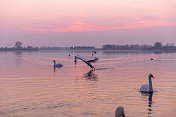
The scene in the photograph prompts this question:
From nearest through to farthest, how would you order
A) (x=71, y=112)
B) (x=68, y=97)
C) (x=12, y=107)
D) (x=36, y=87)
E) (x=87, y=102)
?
1. (x=71, y=112)
2. (x=12, y=107)
3. (x=87, y=102)
4. (x=68, y=97)
5. (x=36, y=87)

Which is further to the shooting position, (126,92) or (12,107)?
(126,92)

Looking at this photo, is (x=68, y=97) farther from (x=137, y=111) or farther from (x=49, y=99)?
(x=137, y=111)

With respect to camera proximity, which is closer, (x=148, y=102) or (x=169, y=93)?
(x=148, y=102)

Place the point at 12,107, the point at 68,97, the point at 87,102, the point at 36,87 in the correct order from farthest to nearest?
the point at 36,87 → the point at 68,97 → the point at 87,102 → the point at 12,107

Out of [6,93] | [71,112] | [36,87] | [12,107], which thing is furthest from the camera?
[36,87]

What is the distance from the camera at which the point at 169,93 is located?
27.2m

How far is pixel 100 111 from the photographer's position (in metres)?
20.1

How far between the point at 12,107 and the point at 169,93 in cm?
1386

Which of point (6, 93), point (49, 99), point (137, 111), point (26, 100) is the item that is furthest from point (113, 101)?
point (6, 93)

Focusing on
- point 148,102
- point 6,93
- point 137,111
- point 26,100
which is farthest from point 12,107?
point 148,102

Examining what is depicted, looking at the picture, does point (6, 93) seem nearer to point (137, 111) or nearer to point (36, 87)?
point (36, 87)

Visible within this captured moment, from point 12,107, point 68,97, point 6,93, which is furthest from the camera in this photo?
point 6,93

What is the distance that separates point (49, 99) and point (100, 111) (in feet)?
18.9

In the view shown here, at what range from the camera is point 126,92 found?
90.6 feet
